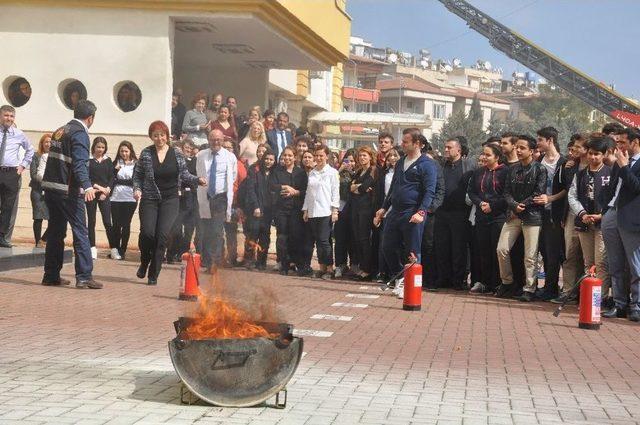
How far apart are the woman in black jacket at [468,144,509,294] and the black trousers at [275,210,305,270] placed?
3028 millimetres

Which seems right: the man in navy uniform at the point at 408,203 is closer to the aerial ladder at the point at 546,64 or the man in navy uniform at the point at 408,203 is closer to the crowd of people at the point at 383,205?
the crowd of people at the point at 383,205

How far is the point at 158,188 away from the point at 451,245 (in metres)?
4.73

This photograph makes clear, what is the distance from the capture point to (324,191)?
18.3 metres

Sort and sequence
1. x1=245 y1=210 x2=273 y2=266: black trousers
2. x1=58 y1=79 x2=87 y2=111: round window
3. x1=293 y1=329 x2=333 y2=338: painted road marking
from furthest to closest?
x1=58 y1=79 x2=87 y2=111: round window → x1=245 y1=210 x2=273 y2=266: black trousers → x1=293 y1=329 x2=333 y2=338: painted road marking

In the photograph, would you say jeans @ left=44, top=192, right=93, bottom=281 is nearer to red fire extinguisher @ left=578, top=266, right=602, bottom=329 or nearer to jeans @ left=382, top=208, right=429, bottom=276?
jeans @ left=382, top=208, right=429, bottom=276

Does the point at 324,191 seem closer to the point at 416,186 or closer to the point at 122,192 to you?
the point at 416,186

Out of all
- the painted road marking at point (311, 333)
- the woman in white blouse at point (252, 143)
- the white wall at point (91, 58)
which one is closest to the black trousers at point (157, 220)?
the painted road marking at point (311, 333)

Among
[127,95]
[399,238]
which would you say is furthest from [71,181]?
[127,95]

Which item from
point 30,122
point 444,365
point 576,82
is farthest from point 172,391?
point 576,82

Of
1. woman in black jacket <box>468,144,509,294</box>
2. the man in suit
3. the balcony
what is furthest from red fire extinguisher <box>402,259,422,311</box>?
the balcony

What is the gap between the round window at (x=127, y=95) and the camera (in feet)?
73.5

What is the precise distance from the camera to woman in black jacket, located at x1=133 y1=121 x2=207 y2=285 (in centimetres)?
1459

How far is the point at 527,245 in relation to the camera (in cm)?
1584

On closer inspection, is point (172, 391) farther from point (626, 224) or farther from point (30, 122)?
point (30, 122)
